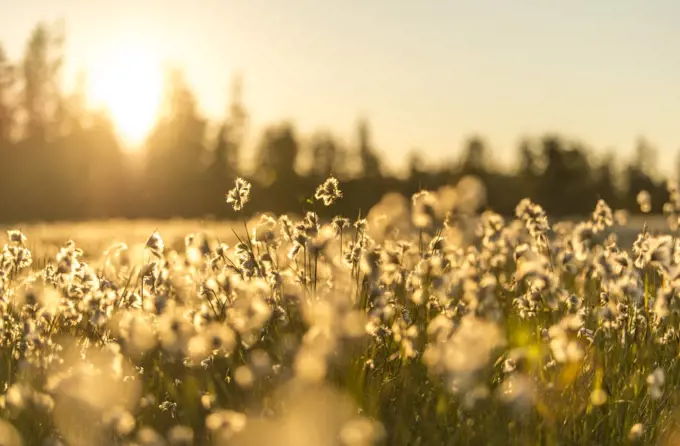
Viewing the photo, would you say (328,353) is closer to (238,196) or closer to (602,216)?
(238,196)

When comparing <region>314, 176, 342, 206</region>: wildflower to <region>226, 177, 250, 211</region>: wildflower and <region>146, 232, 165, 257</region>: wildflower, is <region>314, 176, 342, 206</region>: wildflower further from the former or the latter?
<region>146, 232, 165, 257</region>: wildflower

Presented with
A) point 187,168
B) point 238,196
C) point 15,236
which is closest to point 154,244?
point 238,196

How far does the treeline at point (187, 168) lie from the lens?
48.5m

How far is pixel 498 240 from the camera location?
24.4 feet

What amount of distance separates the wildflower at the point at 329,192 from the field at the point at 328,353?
0.04 feet

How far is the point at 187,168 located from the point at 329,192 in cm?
6603

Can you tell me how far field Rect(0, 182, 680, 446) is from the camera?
10.8 feet

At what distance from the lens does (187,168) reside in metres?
69.8

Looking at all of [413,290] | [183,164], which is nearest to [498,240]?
[413,290]

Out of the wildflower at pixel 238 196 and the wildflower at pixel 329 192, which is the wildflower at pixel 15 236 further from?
the wildflower at pixel 329 192

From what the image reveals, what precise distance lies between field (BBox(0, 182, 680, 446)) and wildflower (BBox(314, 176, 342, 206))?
0.01m

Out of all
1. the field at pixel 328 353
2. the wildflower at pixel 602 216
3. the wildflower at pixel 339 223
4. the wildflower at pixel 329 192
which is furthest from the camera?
the wildflower at pixel 602 216

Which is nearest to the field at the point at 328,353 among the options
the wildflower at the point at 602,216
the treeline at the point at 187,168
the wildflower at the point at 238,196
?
the wildflower at the point at 238,196

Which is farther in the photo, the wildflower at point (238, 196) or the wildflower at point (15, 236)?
the wildflower at point (15, 236)
